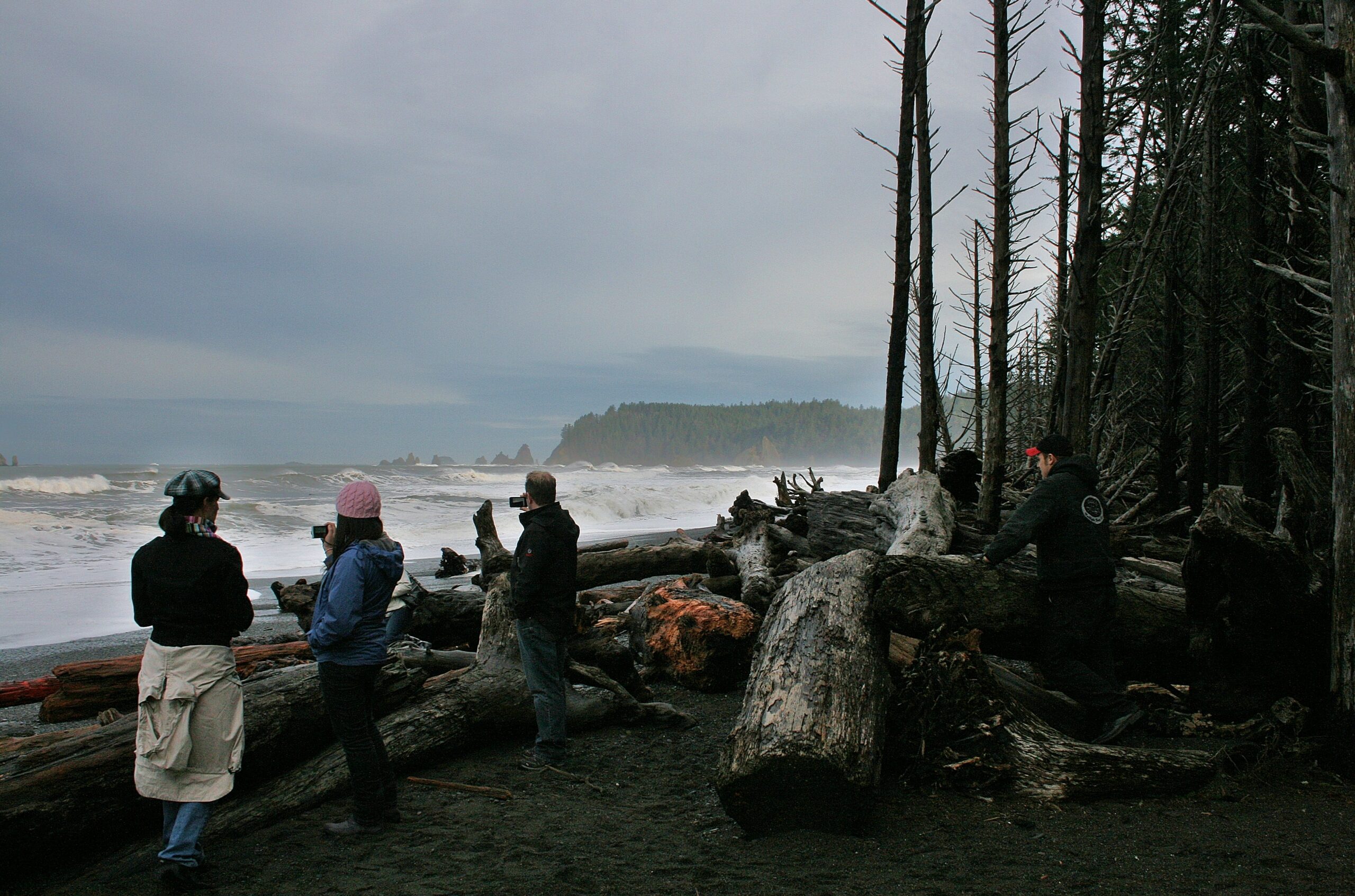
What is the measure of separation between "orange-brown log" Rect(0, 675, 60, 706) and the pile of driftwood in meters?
0.01

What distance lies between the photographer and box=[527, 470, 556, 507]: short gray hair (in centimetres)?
556

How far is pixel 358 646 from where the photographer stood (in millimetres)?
4285

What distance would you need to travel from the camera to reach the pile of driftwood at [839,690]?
3977 millimetres

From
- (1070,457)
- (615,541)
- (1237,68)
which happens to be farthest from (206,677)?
(1237,68)

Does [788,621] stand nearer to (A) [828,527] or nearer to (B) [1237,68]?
(A) [828,527]

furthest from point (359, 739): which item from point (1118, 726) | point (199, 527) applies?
point (1118, 726)

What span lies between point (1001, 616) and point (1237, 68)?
978cm

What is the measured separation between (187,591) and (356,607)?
2.50ft

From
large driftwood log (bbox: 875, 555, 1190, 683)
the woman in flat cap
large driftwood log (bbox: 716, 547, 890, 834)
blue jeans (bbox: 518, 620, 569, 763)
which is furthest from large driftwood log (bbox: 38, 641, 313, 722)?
large driftwood log (bbox: 875, 555, 1190, 683)

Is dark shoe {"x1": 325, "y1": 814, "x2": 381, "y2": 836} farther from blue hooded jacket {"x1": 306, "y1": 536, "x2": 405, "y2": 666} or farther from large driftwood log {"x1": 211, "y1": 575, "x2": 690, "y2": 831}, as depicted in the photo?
blue hooded jacket {"x1": 306, "y1": 536, "x2": 405, "y2": 666}

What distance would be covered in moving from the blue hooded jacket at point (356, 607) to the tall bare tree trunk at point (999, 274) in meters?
7.55

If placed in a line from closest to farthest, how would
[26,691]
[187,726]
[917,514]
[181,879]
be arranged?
[181,879]
[187,726]
[26,691]
[917,514]

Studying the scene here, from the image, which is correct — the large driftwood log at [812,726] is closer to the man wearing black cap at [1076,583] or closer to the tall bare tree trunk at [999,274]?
the man wearing black cap at [1076,583]

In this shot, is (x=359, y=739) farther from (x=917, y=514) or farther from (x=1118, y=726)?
(x=917, y=514)
